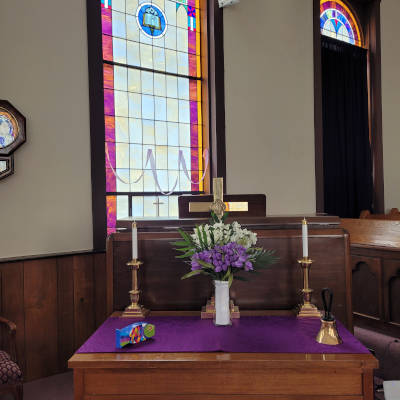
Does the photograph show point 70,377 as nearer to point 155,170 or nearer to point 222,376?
point 155,170

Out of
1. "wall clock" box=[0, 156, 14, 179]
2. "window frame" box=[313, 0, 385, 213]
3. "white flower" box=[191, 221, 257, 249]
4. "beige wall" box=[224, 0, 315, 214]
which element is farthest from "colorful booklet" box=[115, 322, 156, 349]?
"window frame" box=[313, 0, 385, 213]

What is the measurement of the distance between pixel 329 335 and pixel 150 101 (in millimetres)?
2874

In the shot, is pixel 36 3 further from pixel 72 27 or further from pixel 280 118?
pixel 280 118

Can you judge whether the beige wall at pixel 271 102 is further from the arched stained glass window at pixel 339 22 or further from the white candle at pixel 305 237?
the white candle at pixel 305 237

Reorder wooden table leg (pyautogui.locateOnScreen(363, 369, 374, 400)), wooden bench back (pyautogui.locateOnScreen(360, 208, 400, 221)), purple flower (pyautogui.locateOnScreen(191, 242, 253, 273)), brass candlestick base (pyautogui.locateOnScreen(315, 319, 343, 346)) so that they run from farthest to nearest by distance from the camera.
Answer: wooden bench back (pyautogui.locateOnScreen(360, 208, 400, 221)) < purple flower (pyautogui.locateOnScreen(191, 242, 253, 273)) < brass candlestick base (pyautogui.locateOnScreen(315, 319, 343, 346)) < wooden table leg (pyautogui.locateOnScreen(363, 369, 374, 400))

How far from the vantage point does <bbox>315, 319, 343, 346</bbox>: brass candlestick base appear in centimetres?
136

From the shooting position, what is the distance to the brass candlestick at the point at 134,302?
1.64m

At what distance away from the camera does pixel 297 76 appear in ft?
14.6

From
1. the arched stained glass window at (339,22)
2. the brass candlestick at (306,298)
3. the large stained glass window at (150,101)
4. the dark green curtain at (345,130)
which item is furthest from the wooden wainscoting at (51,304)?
the arched stained glass window at (339,22)

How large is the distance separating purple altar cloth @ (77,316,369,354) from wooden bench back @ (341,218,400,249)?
5.76 ft

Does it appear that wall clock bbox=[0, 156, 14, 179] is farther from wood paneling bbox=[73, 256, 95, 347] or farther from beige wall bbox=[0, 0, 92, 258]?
wood paneling bbox=[73, 256, 95, 347]

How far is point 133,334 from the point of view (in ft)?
4.52

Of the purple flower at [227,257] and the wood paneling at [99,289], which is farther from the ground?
the purple flower at [227,257]

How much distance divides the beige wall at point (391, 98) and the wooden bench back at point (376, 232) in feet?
7.46
